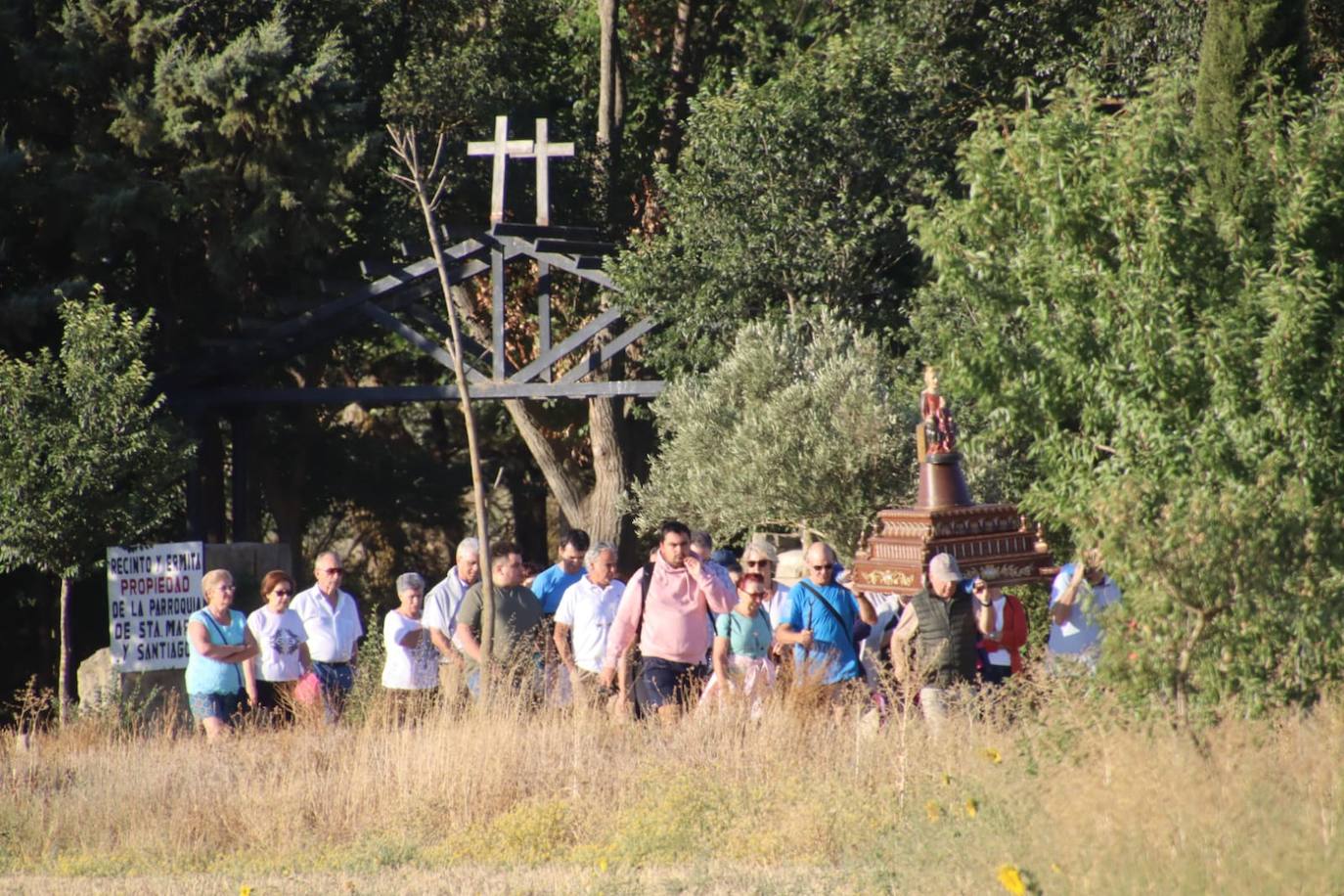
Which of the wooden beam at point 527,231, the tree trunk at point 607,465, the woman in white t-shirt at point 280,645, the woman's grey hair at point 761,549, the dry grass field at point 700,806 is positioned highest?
the wooden beam at point 527,231

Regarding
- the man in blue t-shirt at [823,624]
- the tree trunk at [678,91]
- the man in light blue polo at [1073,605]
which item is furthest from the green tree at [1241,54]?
the tree trunk at [678,91]

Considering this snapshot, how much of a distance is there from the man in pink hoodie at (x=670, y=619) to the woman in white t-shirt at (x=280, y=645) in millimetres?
2230

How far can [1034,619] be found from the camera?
1341 cm

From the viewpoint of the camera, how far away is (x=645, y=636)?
10.5 m

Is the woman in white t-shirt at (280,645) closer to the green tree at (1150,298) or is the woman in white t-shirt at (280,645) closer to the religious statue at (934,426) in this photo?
the religious statue at (934,426)

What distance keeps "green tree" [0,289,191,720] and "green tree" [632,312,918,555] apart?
486 centimetres

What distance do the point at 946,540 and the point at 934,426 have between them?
793 millimetres

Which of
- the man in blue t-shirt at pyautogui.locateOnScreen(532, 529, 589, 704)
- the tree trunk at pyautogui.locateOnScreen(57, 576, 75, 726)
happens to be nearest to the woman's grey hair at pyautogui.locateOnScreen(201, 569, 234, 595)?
the man in blue t-shirt at pyautogui.locateOnScreen(532, 529, 589, 704)

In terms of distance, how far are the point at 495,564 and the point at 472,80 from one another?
1151 cm

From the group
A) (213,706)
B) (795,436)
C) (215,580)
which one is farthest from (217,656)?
(795,436)

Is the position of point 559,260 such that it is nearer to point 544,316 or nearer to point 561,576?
point 544,316

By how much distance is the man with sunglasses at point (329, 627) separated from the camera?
37.3 feet

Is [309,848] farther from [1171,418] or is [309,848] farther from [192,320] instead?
[192,320]

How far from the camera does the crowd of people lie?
979cm
